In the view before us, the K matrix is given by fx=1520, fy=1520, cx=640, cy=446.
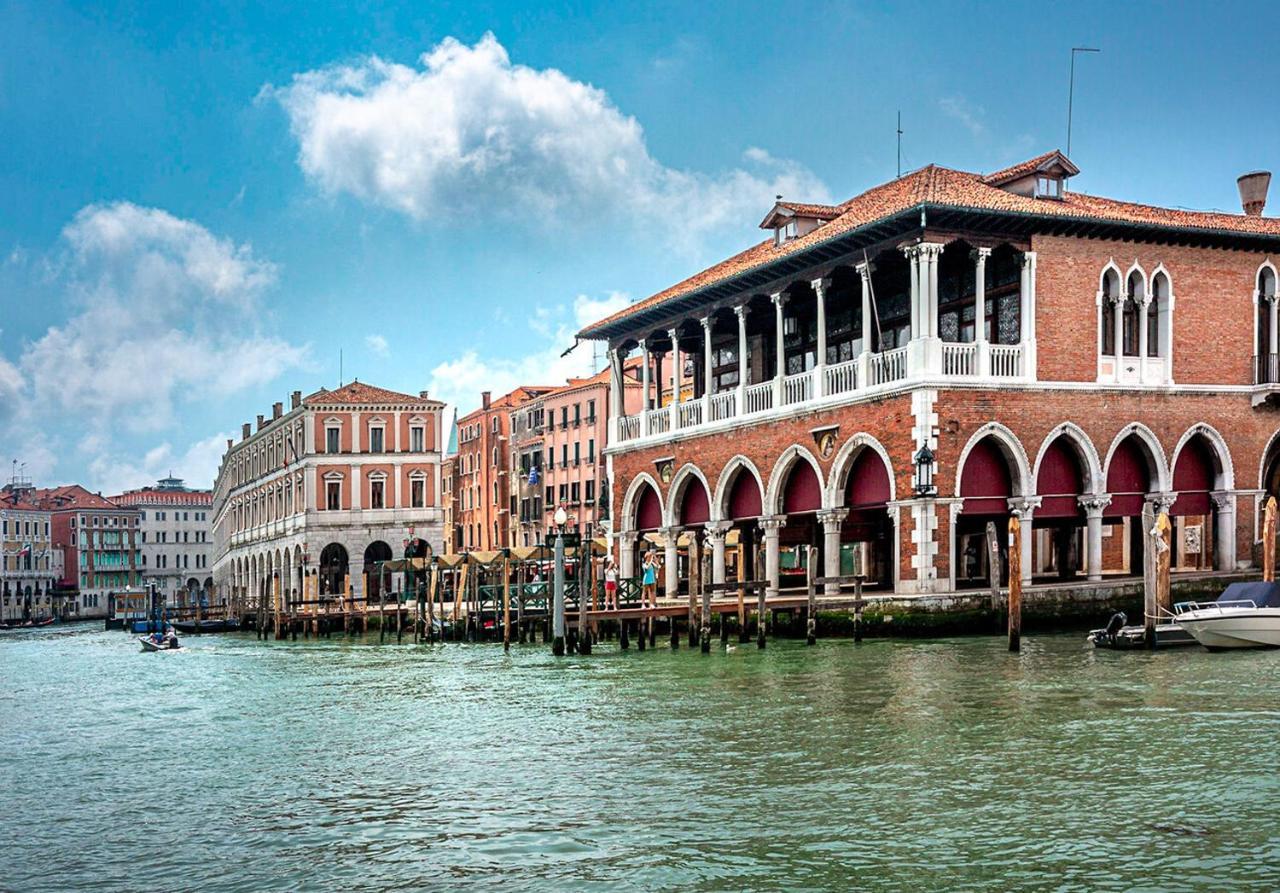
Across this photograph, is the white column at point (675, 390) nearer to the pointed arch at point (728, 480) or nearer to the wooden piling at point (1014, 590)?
the pointed arch at point (728, 480)

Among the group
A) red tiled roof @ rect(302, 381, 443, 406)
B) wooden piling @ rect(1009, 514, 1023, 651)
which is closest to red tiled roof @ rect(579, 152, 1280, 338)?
wooden piling @ rect(1009, 514, 1023, 651)

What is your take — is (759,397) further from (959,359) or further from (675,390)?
(959,359)

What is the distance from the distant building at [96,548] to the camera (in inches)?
4409

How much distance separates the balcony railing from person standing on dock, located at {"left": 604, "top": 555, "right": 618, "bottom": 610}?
3.83 metres

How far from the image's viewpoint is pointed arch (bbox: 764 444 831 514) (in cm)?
3017

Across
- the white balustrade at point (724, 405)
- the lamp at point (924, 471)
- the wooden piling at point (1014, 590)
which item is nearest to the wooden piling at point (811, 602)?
the lamp at point (924, 471)

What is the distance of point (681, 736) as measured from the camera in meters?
15.2

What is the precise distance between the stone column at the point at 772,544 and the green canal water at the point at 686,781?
913cm

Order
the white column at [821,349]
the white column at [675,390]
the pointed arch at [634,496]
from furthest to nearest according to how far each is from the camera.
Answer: the pointed arch at [634,496], the white column at [675,390], the white column at [821,349]

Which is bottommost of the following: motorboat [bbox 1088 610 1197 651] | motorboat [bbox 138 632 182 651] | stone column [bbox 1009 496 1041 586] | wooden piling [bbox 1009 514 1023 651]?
motorboat [bbox 138 632 182 651]

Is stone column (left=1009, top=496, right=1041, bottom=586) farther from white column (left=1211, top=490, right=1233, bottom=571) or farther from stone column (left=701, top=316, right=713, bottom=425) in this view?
stone column (left=701, top=316, right=713, bottom=425)

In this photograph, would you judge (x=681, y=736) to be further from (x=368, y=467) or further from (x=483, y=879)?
(x=368, y=467)

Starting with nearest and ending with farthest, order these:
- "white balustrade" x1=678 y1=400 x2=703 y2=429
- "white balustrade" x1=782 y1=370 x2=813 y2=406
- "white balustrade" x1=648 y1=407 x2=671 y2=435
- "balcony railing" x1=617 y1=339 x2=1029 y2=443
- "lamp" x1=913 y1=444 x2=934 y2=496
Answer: "lamp" x1=913 y1=444 x2=934 y2=496 → "balcony railing" x1=617 y1=339 x2=1029 y2=443 → "white balustrade" x1=782 y1=370 x2=813 y2=406 → "white balustrade" x1=678 y1=400 x2=703 y2=429 → "white balustrade" x1=648 y1=407 x2=671 y2=435

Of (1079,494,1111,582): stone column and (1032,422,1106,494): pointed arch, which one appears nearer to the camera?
(1032,422,1106,494): pointed arch
